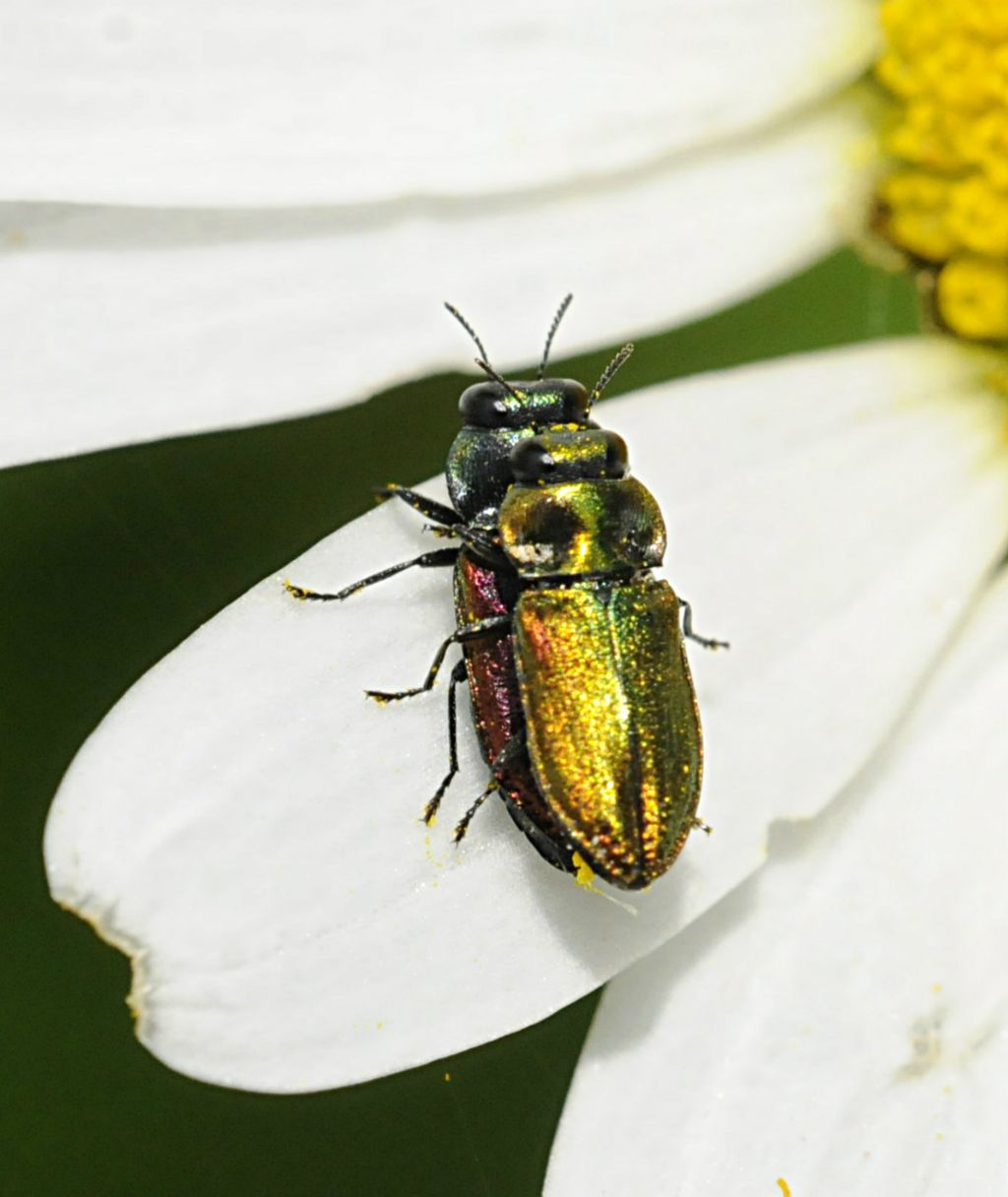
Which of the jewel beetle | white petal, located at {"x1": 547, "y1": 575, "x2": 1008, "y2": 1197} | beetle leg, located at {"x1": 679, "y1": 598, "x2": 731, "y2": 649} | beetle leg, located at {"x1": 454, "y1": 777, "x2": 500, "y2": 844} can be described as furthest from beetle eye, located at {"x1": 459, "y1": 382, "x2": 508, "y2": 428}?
white petal, located at {"x1": 547, "y1": 575, "x2": 1008, "y2": 1197}

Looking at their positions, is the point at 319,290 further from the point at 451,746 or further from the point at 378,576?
the point at 451,746

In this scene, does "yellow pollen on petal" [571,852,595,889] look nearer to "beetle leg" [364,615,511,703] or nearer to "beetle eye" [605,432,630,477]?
"beetle leg" [364,615,511,703]

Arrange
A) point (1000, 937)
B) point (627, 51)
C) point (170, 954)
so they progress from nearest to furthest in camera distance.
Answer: point (170, 954) < point (1000, 937) < point (627, 51)

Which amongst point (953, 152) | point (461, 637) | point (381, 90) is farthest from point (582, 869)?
point (953, 152)

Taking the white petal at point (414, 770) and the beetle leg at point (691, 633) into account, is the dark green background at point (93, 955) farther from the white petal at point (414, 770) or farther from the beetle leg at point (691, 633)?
the beetle leg at point (691, 633)

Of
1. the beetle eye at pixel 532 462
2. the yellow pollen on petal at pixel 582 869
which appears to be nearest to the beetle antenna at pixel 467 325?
the beetle eye at pixel 532 462

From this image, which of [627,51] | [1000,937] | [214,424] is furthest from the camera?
[627,51]

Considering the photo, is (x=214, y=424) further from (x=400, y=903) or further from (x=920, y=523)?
(x=920, y=523)

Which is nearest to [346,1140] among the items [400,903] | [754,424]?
[400,903]
